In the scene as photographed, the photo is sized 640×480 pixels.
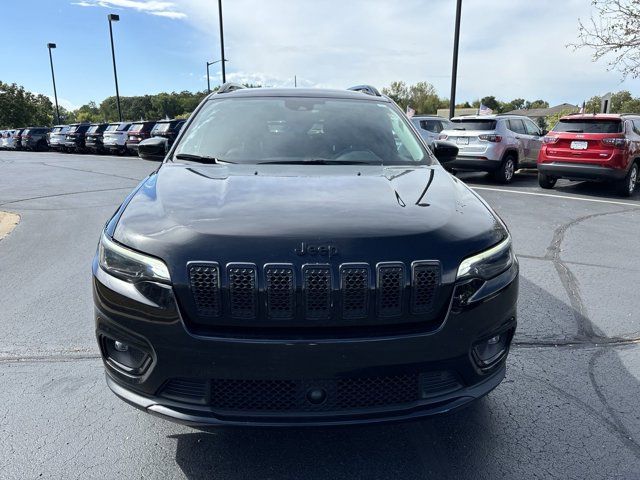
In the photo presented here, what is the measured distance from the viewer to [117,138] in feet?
88.1

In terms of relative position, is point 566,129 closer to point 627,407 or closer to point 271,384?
point 627,407

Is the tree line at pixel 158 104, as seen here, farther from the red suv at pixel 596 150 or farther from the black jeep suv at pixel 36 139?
the red suv at pixel 596 150

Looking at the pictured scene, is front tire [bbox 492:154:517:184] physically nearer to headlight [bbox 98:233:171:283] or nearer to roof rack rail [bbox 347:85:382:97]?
roof rack rail [bbox 347:85:382:97]

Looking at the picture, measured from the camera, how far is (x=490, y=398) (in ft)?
9.54

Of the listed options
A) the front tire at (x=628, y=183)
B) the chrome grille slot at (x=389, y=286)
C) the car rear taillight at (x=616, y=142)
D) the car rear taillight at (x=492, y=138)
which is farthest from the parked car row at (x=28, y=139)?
the chrome grille slot at (x=389, y=286)

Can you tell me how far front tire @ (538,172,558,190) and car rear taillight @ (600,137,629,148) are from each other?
1395 millimetres

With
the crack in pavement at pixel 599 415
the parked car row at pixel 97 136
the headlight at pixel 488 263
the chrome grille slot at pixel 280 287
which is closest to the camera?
the chrome grille slot at pixel 280 287

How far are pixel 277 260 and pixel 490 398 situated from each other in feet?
5.63

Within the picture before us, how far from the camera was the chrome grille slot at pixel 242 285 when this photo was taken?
1915mm

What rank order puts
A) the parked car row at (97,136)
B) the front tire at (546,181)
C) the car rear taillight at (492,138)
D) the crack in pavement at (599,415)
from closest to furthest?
the crack in pavement at (599,415) < the front tire at (546,181) < the car rear taillight at (492,138) < the parked car row at (97,136)

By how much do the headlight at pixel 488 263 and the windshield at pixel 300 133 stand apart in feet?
3.86

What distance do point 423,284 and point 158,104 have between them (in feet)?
337

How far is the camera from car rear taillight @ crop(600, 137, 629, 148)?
10.4 metres

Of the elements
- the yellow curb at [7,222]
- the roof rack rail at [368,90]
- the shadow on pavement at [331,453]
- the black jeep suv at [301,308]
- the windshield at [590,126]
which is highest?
the roof rack rail at [368,90]
